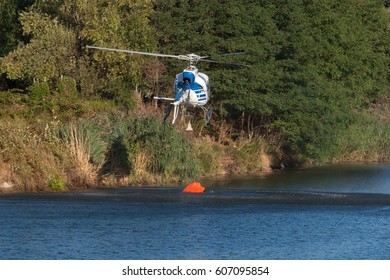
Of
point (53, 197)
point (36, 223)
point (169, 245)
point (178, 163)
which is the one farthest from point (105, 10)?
point (169, 245)

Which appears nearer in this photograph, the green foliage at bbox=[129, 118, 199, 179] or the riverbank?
the riverbank

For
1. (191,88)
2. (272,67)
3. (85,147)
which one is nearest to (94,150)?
(85,147)

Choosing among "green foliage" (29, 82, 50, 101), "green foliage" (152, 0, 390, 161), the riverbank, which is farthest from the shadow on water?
"green foliage" (29, 82, 50, 101)

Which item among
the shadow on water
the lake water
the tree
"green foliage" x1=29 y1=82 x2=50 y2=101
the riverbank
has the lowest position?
the lake water

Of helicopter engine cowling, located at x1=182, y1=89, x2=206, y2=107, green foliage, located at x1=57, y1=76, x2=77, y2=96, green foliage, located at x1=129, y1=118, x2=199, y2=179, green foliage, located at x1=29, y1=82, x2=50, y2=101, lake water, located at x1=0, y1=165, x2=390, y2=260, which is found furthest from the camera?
green foliage, located at x1=57, y1=76, x2=77, y2=96

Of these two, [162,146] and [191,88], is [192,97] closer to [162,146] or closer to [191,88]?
[191,88]

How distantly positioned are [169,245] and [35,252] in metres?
3.35

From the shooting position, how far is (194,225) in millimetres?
29047

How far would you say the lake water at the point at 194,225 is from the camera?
25344 millimetres

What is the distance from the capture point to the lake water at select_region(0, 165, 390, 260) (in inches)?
998

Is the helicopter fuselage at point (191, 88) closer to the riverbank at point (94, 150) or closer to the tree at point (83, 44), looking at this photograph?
the riverbank at point (94, 150)

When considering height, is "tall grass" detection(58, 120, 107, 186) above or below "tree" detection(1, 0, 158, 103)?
below

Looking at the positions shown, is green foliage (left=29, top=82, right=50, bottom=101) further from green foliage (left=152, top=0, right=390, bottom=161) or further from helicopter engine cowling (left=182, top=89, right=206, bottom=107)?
helicopter engine cowling (left=182, top=89, right=206, bottom=107)

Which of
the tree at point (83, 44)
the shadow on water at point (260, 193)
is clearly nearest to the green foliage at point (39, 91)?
the tree at point (83, 44)
